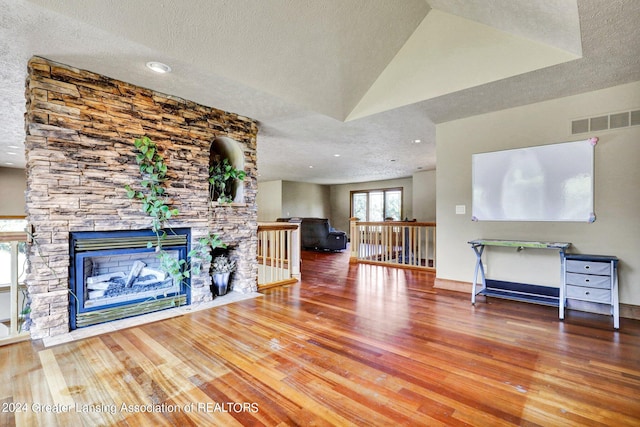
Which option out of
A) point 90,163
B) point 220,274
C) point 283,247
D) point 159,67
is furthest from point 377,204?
point 90,163

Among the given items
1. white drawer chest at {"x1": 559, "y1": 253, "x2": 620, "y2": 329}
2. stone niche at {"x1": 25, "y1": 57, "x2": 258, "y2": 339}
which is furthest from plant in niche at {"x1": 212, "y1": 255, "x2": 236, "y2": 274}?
white drawer chest at {"x1": 559, "y1": 253, "x2": 620, "y2": 329}

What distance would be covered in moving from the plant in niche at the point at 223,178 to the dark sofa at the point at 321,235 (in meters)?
4.20

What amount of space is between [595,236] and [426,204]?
6.31m

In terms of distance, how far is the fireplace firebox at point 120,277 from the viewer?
8.98 feet

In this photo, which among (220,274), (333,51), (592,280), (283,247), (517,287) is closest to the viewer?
(592,280)

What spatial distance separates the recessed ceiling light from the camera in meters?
2.57

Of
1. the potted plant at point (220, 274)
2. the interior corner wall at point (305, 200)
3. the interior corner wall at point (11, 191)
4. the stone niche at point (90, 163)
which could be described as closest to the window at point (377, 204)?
the interior corner wall at point (305, 200)

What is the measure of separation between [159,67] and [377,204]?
1010 cm

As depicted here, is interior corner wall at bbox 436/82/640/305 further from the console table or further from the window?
the window

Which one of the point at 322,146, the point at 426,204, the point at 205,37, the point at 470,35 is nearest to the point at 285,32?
the point at 205,37

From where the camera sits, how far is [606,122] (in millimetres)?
3121

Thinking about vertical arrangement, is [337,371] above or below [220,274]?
below

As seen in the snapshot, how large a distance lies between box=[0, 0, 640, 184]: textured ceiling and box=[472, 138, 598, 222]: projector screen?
2.08 feet

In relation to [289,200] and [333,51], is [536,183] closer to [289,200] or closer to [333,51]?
[333,51]
